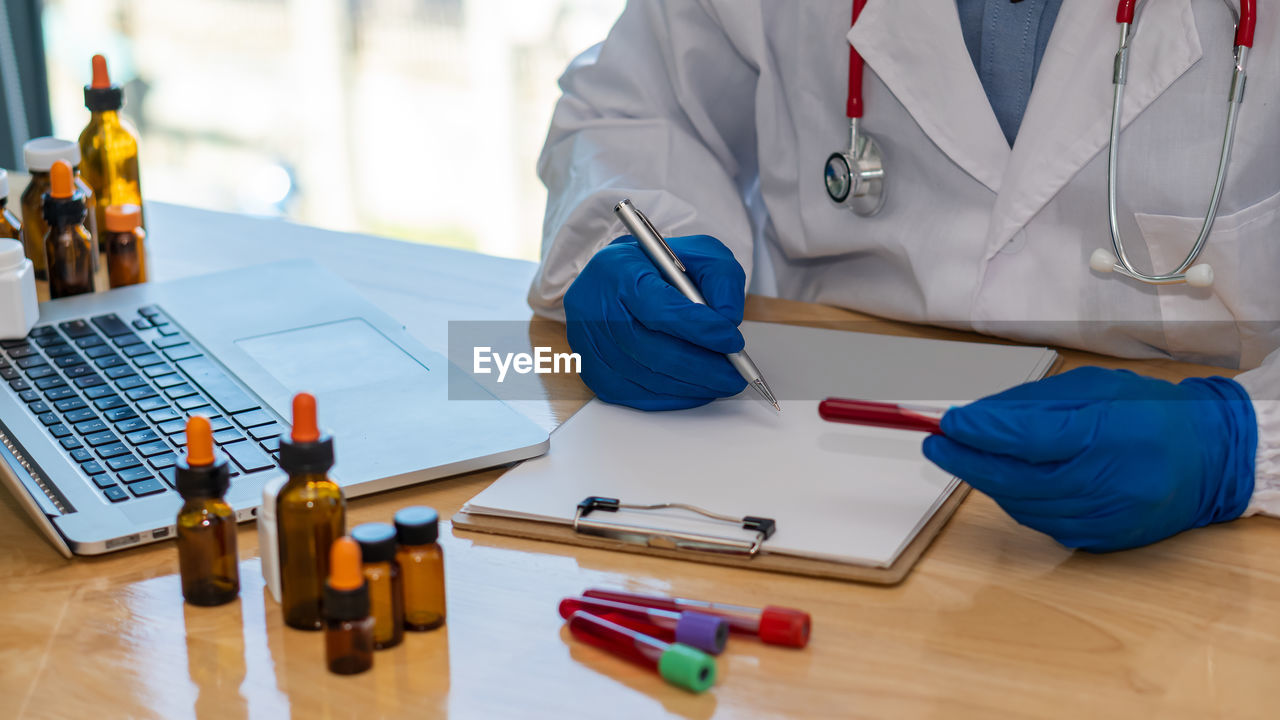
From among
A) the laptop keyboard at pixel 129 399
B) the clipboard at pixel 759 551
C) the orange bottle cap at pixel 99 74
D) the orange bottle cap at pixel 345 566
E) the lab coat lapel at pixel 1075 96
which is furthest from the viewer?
the orange bottle cap at pixel 99 74

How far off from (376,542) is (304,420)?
0.26ft

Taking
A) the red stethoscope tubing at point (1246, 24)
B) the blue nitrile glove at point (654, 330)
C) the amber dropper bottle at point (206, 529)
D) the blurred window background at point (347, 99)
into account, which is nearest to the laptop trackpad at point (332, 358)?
the blue nitrile glove at point (654, 330)

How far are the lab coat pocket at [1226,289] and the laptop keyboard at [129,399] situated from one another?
82cm

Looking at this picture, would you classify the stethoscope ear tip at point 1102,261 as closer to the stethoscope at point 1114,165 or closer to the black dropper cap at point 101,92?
the stethoscope at point 1114,165

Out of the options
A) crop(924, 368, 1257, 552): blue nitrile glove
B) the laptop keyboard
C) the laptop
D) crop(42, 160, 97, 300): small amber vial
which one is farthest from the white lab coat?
crop(42, 160, 97, 300): small amber vial

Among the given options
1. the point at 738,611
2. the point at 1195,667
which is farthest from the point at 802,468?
the point at 1195,667

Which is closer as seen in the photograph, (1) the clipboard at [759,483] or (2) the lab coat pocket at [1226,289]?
(1) the clipboard at [759,483]

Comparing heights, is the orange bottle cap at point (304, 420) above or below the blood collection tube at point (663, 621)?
above

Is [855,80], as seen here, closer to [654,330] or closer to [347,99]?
[654,330]

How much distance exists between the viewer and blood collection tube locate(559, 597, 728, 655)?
66cm

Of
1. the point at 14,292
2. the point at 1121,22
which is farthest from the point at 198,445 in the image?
the point at 1121,22

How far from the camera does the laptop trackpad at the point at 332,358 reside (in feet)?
3.33

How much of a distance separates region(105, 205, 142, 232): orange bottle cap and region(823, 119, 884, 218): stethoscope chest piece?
739mm

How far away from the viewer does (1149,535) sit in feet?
2.56
